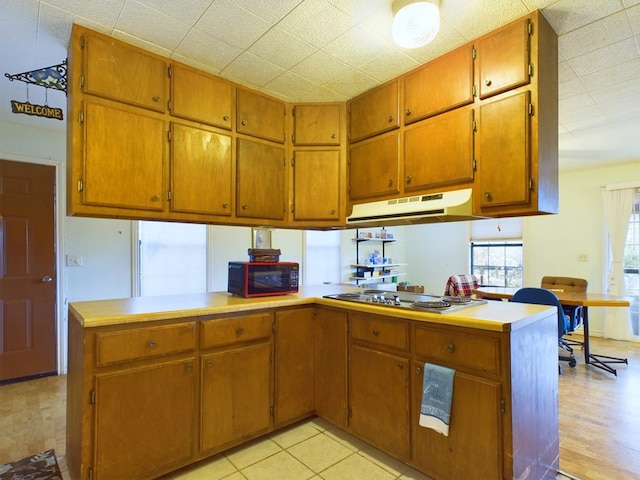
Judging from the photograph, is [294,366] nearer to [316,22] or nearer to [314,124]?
[314,124]

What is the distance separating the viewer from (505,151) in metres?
1.94

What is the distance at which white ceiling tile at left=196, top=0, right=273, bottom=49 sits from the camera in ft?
6.01

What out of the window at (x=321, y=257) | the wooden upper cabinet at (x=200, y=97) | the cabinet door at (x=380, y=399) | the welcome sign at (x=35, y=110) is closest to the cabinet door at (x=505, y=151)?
the cabinet door at (x=380, y=399)

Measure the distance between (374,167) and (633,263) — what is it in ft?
14.6

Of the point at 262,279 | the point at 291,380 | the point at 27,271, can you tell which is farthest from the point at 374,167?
the point at 27,271

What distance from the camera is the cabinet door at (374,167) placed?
2.54 meters

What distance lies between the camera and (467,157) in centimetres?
212

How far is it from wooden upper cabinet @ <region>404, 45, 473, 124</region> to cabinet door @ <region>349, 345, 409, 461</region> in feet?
5.29

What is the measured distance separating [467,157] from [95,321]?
87.3 inches

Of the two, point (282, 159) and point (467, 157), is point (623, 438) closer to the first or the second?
point (467, 157)

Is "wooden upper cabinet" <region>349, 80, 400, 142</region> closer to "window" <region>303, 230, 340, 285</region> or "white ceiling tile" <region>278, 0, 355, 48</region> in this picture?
"white ceiling tile" <region>278, 0, 355, 48</region>

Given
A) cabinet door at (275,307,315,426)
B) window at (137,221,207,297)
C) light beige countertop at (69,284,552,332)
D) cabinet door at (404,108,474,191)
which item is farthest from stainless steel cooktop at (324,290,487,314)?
window at (137,221,207,297)

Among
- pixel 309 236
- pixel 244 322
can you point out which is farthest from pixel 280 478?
pixel 309 236

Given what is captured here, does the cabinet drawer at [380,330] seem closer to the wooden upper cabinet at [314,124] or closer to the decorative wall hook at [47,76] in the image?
the wooden upper cabinet at [314,124]
